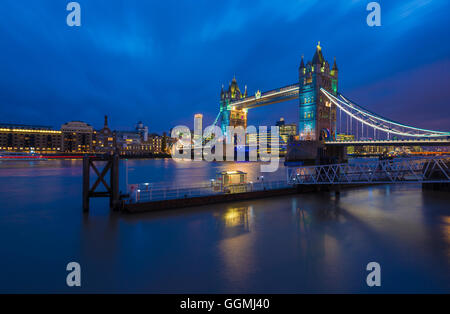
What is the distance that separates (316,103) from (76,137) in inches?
5671

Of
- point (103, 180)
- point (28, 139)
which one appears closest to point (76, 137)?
point (28, 139)

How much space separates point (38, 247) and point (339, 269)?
13949 millimetres

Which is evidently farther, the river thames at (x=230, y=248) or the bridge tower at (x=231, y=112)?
the bridge tower at (x=231, y=112)

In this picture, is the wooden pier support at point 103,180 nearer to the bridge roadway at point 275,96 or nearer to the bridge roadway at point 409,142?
the bridge roadway at point 409,142

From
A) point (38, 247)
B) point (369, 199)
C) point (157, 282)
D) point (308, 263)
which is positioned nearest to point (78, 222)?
point (38, 247)

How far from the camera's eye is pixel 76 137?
15325 centimetres

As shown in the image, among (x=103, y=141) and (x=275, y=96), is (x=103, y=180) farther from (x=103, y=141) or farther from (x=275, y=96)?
(x=103, y=141)

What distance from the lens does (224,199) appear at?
21625 millimetres

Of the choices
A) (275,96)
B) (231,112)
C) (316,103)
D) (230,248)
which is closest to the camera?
(230,248)

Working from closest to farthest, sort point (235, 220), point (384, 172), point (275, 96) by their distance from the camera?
1. point (235, 220)
2. point (384, 172)
3. point (275, 96)

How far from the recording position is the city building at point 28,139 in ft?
464

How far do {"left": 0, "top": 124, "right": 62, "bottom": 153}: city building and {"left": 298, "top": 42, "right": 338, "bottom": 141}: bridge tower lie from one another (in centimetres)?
14794

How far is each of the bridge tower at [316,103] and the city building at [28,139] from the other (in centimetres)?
14794

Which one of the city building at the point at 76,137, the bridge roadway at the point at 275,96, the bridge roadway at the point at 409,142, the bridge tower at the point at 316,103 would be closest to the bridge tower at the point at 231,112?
the bridge roadway at the point at 275,96
